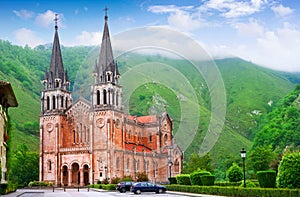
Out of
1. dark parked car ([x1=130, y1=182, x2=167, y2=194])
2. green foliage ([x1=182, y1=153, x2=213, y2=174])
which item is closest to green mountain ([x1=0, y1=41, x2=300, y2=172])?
green foliage ([x1=182, y1=153, x2=213, y2=174])

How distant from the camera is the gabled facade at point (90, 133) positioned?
80500 millimetres

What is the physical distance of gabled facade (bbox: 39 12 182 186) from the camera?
3169 inches

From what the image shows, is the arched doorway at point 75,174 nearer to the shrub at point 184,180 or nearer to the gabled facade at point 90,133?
the gabled facade at point 90,133

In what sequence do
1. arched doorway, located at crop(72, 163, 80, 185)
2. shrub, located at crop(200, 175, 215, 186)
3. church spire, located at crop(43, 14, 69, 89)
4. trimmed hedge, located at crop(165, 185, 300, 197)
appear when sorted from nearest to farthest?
trimmed hedge, located at crop(165, 185, 300, 197), shrub, located at crop(200, 175, 215, 186), arched doorway, located at crop(72, 163, 80, 185), church spire, located at crop(43, 14, 69, 89)

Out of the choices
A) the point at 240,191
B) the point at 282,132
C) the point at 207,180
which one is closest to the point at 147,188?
the point at 207,180

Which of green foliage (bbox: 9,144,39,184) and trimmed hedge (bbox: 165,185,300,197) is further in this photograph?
green foliage (bbox: 9,144,39,184)

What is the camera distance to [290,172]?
1131 inches

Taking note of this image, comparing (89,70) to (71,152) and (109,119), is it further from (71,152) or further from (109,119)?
(71,152)

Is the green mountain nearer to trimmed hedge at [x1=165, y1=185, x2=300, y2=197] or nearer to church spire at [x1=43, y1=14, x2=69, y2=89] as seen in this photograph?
church spire at [x1=43, y1=14, x2=69, y2=89]

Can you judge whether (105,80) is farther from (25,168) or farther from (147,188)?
(147,188)

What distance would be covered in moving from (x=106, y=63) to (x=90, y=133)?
1259 centimetres

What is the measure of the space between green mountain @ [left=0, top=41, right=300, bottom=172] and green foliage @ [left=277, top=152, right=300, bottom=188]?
25.4m

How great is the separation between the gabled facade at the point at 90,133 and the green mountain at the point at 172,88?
2.88m

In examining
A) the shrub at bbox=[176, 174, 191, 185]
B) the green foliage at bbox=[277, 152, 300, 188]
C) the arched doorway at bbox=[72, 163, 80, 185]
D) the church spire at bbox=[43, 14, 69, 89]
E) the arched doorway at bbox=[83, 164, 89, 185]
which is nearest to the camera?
the green foliage at bbox=[277, 152, 300, 188]
